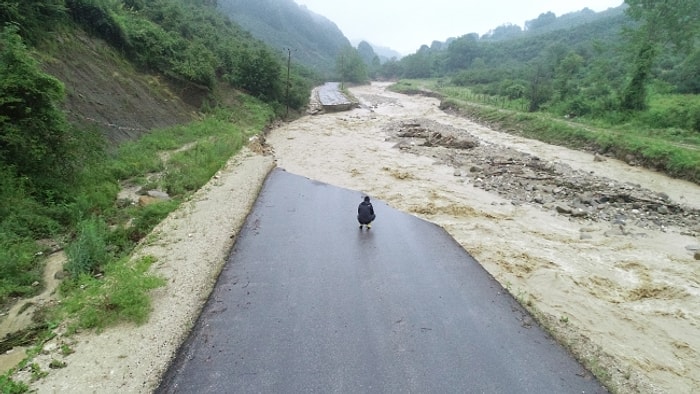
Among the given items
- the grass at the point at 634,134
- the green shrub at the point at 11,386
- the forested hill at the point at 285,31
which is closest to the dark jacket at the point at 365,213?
the green shrub at the point at 11,386

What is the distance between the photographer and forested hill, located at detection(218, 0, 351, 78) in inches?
4850

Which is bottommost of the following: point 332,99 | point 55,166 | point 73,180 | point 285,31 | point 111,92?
point 73,180

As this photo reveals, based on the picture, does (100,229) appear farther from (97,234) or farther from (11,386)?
(11,386)

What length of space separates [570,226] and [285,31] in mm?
151290

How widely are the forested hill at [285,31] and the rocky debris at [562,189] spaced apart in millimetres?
96949

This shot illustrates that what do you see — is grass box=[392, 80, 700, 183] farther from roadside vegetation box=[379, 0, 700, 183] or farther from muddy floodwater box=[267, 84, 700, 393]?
muddy floodwater box=[267, 84, 700, 393]

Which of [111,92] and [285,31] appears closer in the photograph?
[111,92]

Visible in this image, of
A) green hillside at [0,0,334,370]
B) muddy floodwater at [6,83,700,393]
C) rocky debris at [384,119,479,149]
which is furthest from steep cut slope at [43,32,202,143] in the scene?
rocky debris at [384,119,479,149]

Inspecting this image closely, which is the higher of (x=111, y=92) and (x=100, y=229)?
(x=111, y=92)

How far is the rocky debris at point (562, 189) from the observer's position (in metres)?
14.6

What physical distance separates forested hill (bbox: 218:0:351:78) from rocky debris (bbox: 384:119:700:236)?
96.9 meters

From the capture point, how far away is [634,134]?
2589cm

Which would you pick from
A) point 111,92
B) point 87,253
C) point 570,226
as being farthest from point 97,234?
point 570,226

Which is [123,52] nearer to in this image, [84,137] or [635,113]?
[84,137]
